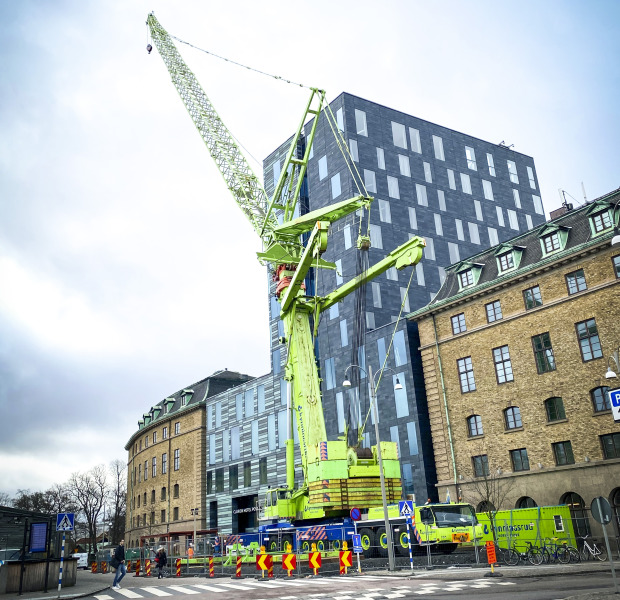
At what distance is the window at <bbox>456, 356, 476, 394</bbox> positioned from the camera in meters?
42.1

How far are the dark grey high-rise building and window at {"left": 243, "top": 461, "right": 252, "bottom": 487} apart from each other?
34.0 feet

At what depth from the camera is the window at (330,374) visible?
53.6m

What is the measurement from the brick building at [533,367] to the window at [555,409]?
0.06 m

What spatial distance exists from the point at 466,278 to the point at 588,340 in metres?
10.4

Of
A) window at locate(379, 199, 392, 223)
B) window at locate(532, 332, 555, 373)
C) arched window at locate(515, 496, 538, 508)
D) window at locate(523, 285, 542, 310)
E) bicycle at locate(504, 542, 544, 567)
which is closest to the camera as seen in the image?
bicycle at locate(504, 542, 544, 567)

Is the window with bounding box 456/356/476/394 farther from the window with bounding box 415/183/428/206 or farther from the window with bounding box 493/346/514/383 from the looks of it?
the window with bounding box 415/183/428/206

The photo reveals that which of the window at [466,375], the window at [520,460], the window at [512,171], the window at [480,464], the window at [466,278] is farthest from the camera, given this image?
the window at [512,171]


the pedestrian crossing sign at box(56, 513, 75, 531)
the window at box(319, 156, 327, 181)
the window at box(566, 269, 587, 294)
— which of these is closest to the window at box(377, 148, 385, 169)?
the window at box(319, 156, 327, 181)

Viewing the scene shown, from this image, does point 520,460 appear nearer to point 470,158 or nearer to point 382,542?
point 382,542

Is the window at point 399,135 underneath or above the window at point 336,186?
above

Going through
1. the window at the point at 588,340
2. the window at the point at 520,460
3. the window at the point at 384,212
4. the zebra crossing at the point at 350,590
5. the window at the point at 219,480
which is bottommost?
the zebra crossing at the point at 350,590

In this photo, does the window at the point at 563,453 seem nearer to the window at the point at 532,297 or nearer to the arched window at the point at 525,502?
the arched window at the point at 525,502

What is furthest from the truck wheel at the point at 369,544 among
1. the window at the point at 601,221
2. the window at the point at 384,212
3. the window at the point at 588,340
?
the window at the point at 384,212

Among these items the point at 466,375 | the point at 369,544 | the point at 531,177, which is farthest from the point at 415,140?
the point at 369,544
